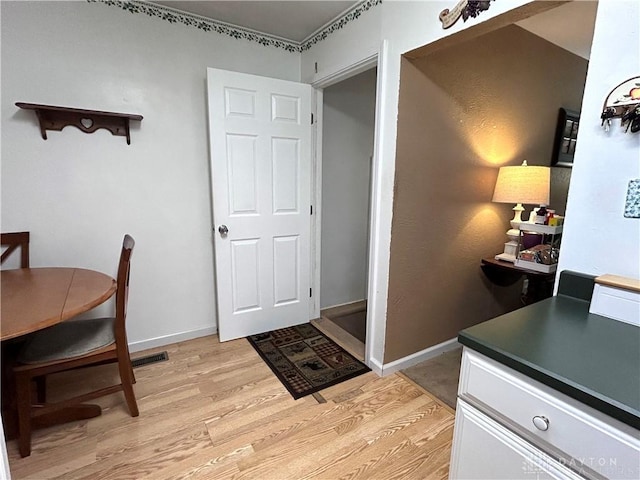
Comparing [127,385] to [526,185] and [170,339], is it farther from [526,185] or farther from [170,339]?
[526,185]

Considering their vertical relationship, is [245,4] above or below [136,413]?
above

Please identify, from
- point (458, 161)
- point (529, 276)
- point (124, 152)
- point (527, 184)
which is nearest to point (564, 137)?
point (527, 184)

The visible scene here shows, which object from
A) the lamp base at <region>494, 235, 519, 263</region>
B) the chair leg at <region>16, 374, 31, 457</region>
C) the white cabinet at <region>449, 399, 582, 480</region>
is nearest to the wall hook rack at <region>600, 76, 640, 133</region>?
the white cabinet at <region>449, 399, 582, 480</region>

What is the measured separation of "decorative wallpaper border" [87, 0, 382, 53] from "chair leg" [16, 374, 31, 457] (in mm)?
2093

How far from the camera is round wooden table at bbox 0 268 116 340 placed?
120 centimetres

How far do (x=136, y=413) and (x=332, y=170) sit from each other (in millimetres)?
2293

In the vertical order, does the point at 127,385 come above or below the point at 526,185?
below

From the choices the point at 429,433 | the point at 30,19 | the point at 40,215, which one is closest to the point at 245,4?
the point at 30,19

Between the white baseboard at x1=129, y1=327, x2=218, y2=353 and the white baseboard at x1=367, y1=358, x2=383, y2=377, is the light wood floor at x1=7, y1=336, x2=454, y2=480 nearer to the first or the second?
the white baseboard at x1=367, y1=358, x2=383, y2=377

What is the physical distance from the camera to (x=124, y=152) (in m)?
2.10

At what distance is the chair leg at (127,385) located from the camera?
5.42 feet

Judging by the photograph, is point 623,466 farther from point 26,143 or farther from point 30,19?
point 30,19

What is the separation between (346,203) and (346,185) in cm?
17

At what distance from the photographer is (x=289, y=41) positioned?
2521 mm
